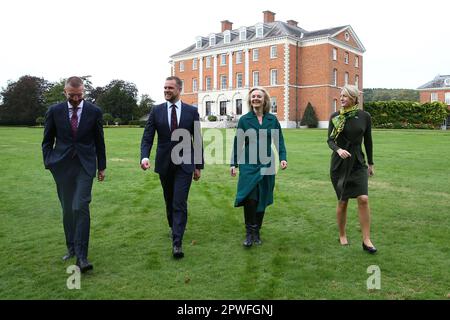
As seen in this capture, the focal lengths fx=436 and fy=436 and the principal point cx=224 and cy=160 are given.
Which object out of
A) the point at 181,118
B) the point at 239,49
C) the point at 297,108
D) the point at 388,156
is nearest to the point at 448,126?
the point at 297,108

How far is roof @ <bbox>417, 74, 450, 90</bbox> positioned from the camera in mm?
67875

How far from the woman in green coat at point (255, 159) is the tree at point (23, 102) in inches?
2856

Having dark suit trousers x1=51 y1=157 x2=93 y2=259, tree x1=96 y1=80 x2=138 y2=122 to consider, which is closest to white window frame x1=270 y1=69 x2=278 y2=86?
tree x1=96 y1=80 x2=138 y2=122

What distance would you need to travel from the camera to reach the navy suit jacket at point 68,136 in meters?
4.80

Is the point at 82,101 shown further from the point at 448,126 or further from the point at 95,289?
the point at 448,126

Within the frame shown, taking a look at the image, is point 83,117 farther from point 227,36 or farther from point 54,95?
point 54,95

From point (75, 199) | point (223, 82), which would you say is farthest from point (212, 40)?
point (75, 199)

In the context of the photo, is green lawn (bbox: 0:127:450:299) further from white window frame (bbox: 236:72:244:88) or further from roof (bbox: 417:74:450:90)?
roof (bbox: 417:74:450:90)

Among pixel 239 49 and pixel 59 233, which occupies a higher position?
pixel 239 49

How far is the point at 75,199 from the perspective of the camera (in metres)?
4.71

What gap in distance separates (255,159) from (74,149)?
2.21 meters

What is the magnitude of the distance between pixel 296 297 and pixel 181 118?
2.63m

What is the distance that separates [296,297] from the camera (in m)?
3.90
